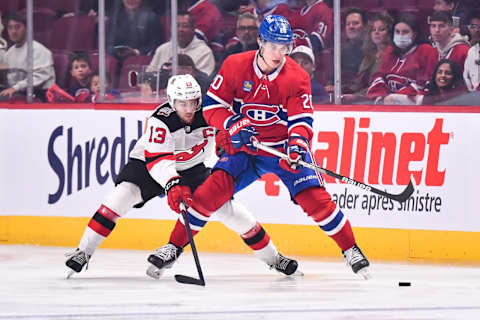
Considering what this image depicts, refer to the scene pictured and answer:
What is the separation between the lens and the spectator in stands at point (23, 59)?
22.1 feet

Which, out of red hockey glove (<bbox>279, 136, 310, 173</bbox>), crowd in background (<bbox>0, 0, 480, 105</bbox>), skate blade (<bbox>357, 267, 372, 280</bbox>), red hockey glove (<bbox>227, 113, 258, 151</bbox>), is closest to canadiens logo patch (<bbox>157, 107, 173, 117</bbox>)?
red hockey glove (<bbox>227, 113, 258, 151</bbox>)

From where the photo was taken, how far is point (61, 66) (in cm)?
672

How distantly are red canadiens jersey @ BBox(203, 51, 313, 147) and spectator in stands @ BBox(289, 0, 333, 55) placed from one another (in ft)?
3.78

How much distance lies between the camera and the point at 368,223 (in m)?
5.96

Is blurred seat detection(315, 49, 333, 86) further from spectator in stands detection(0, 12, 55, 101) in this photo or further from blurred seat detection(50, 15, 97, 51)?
spectator in stands detection(0, 12, 55, 101)

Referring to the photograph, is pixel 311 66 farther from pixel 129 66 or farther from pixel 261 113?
pixel 261 113

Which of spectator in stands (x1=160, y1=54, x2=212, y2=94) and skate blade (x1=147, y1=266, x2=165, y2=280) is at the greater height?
spectator in stands (x1=160, y1=54, x2=212, y2=94)

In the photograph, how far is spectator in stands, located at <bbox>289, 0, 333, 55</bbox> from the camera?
620 centimetres

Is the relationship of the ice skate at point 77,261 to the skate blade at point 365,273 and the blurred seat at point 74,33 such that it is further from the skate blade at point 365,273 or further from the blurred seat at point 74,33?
the blurred seat at point 74,33

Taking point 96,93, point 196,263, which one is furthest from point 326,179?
point 96,93

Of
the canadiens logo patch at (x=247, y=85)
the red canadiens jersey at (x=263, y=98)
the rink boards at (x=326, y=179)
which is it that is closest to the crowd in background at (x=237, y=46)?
the rink boards at (x=326, y=179)

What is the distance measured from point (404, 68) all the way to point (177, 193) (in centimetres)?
182

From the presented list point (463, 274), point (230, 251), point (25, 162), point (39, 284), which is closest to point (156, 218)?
point (230, 251)

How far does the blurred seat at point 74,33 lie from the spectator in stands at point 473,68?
2.25 metres
